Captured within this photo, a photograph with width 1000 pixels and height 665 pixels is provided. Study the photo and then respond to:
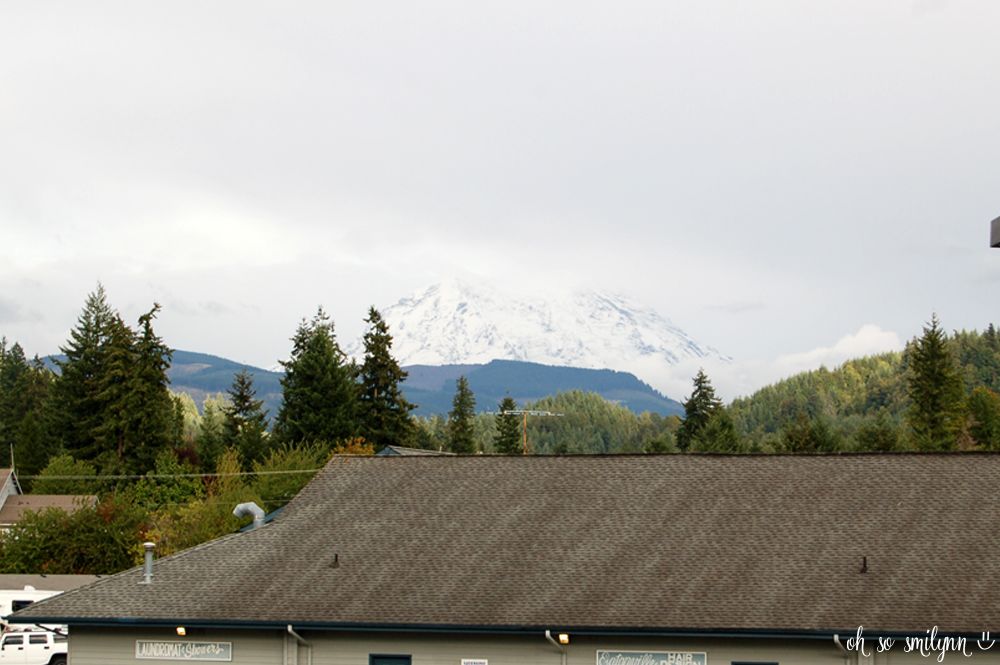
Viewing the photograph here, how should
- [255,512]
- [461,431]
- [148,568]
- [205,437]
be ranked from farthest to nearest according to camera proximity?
[461,431]
[205,437]
[255,512]
[148,568]

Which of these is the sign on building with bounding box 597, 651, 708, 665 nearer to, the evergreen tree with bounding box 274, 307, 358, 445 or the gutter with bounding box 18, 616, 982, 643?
the gutter with bounding box 18, 616, 982, 643

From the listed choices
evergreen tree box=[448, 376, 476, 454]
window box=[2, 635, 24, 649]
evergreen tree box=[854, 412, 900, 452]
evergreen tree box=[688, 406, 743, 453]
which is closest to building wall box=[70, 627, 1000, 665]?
window box=[2, 635, 24, 649]

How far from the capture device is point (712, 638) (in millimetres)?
30141

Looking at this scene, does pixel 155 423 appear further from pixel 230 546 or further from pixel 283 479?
pixel 230 546

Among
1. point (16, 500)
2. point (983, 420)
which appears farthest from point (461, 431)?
point (983, 420)

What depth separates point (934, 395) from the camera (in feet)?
428

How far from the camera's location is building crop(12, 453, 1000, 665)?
30000mm

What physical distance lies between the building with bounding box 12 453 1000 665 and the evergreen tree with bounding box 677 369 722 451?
11507 cm

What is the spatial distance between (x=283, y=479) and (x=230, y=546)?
5054cm

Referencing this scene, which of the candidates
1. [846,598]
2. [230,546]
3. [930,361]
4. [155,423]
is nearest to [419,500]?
[230,546]

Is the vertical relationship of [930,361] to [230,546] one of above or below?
above

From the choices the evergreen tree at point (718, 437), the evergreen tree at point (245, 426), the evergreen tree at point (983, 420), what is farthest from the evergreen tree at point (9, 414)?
the evergreen tree at point (983, 420)

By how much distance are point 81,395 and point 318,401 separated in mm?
26339

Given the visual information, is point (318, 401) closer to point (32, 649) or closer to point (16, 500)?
point (16, 500)
